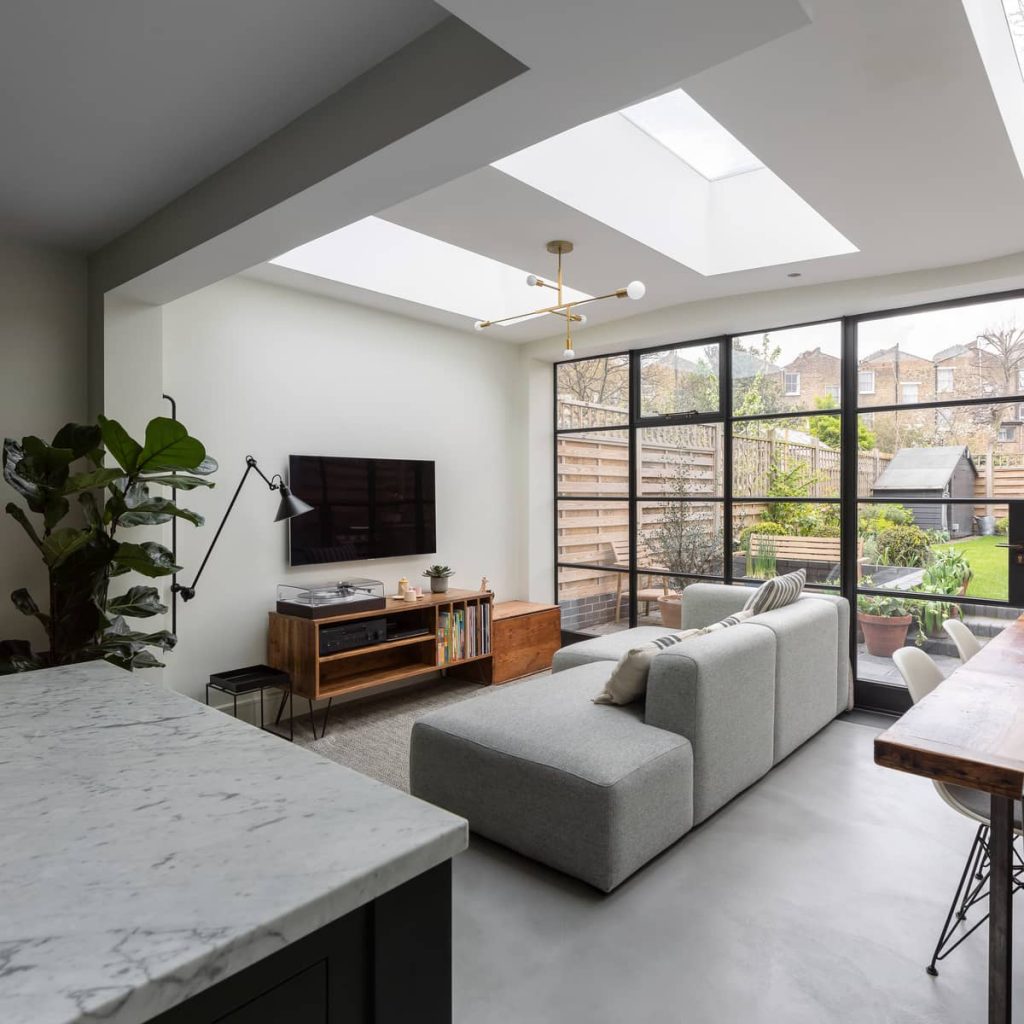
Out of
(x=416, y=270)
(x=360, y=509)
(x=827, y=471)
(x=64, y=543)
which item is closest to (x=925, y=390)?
(x=827, y=471)

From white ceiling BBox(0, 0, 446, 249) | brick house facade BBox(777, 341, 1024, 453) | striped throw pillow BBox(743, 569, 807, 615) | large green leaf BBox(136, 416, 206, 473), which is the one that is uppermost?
white ceiling BBox(0, 0, 446, 249)

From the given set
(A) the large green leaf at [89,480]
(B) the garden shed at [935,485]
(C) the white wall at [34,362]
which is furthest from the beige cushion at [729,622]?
(C) the white wall at [34,362]

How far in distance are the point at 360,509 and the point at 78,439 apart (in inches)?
74.6

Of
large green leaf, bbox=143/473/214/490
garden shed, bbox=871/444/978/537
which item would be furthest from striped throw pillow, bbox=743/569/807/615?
large green leaf, bbox=143/473/214/490

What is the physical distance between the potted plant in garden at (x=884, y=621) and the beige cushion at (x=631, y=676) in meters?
2.01

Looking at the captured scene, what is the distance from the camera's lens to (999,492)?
3.87 meters

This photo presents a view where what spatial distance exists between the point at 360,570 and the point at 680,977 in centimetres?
315

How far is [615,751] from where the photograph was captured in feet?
8.18

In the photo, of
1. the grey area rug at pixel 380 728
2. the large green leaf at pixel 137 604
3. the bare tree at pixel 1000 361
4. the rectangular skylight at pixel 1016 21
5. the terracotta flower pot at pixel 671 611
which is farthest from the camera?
the terracotta flower pot at pixel 671 611

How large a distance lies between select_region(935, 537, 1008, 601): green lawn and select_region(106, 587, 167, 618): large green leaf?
4.15 metres

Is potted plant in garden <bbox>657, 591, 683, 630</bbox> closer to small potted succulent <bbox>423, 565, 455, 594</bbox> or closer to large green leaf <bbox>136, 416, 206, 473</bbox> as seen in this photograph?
small potted succulent <bbox>423, 565, 455, 594</bbox>

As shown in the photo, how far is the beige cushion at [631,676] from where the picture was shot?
286cm

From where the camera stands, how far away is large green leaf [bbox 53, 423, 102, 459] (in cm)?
276

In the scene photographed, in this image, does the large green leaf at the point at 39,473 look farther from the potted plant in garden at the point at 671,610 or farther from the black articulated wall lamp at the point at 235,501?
the potted plant in garden at the point at 671,610
